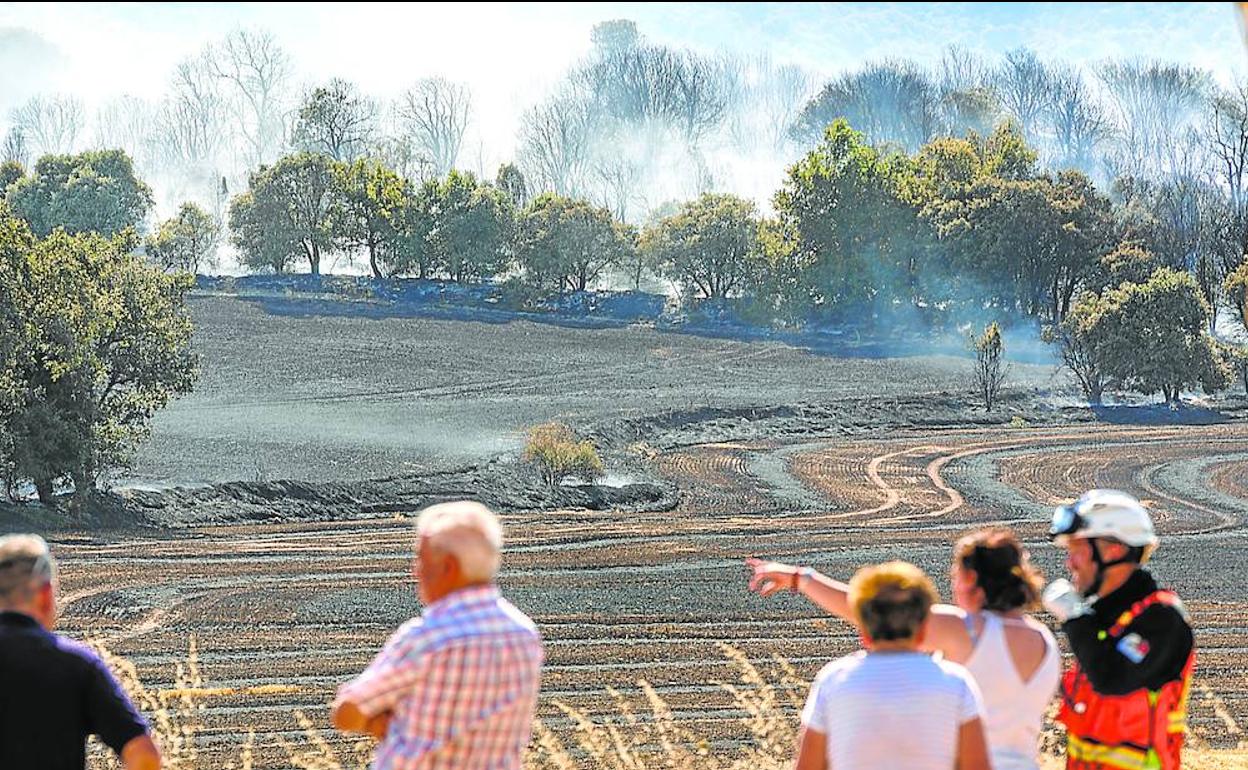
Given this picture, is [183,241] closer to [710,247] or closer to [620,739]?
[710,247]

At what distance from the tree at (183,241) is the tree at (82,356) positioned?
46185mm

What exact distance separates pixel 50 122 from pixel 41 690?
147097mm

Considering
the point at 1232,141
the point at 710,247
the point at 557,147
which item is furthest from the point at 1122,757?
the point at 557,147

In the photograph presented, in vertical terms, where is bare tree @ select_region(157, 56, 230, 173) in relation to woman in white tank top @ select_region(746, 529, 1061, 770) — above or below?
above

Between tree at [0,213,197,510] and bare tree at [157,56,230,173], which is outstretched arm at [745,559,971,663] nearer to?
tree at [0,213,197,510]

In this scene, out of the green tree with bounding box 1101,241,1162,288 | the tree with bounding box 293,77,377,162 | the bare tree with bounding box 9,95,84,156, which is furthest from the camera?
the bare tree with bounding box 9,95,84,156

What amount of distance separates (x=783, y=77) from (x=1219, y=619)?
441 ft

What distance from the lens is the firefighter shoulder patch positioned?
501 cm

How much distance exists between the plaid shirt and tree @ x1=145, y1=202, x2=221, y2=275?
228 feet

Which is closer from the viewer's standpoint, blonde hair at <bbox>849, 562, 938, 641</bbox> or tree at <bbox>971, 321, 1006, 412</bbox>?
blonde hair at <bbox>849, 562, 938, 641</bbox>

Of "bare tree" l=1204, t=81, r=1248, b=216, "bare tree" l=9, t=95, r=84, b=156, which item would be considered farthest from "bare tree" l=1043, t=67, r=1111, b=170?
"bare tree" l=9, t=95, r=84, b=156

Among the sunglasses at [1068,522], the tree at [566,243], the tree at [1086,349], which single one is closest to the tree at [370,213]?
the tree at [566,243]

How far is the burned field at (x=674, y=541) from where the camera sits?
560 inches

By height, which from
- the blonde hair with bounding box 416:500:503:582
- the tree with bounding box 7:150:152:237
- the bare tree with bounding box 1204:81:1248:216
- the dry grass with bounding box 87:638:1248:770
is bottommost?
the dry grass with bounding box 87:638:1248:770
